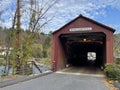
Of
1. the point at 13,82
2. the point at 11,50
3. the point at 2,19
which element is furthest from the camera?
the point at 11,50

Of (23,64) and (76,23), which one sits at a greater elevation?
(76,23)

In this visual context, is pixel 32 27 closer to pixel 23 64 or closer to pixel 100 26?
pixel 23 64

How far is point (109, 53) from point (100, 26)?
2336mm

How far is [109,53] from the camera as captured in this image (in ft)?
59.4

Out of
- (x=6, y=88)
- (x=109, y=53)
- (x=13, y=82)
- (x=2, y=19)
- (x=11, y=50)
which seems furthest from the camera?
(x=109, y=53)

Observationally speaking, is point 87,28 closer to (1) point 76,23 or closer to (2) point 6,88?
(1) point 76,23

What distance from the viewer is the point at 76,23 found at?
19422 millimetres

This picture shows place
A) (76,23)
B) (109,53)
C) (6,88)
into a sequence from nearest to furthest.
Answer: (6,88) → (109,53) → (76,23)

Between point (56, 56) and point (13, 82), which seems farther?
point (56, 56)

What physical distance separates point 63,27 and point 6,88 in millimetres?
10656

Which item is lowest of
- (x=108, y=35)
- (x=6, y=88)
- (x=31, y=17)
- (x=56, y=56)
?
(x=6, y=88)

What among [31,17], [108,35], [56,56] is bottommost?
[56,56]

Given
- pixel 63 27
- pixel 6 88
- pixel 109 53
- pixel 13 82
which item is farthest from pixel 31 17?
pixel 6 88

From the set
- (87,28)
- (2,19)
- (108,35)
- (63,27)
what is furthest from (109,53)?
(2,19)
